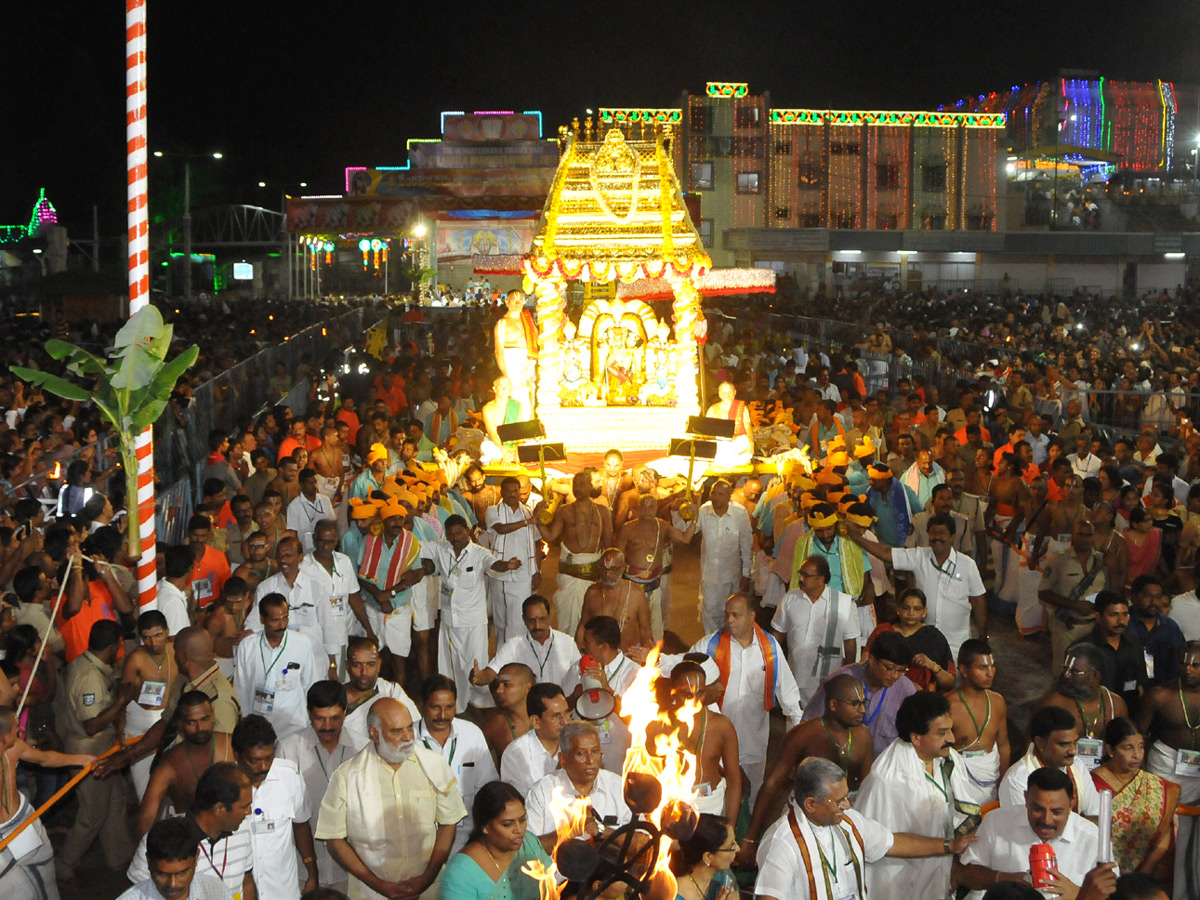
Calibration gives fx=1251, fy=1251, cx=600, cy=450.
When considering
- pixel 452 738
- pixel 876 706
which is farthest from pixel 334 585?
pixel 876 706

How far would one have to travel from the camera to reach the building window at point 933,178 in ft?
170

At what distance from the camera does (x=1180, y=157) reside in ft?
230

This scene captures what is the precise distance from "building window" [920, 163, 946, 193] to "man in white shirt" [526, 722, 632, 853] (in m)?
50.2

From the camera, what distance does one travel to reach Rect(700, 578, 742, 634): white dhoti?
9.18m

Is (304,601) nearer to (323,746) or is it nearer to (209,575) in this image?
(209,575)

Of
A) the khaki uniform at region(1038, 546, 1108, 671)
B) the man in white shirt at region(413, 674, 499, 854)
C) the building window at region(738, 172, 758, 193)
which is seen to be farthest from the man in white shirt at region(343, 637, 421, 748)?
the building window at region(738, 172, 758, 193)

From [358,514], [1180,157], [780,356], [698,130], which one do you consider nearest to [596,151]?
[780,356]

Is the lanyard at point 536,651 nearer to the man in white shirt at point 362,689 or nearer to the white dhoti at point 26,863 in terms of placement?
the man in white shirt at point 362,689

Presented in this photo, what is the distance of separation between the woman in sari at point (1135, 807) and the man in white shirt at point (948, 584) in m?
2.66

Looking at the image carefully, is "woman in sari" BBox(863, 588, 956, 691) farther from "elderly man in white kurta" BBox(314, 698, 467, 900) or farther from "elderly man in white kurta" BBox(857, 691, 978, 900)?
"elderly man in white kurta" BBox(314, 698, 467, 900)

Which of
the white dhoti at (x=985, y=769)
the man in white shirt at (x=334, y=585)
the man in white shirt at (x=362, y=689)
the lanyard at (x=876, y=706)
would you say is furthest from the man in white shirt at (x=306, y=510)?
the white dhoti at (x=985, y=769)

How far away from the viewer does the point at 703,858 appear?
3.99m

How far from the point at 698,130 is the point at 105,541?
4597 centimetres

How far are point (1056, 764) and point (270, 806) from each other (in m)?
3.04
